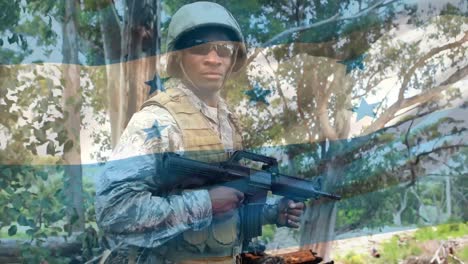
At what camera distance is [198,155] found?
1.96 m

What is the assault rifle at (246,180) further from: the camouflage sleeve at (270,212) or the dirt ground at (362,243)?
the dirt ground at (362,243)

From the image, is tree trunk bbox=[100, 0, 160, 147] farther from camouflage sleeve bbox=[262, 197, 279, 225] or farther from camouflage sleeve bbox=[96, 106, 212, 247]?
camouflage sleeve bbox=[262, 197, 279, 225]

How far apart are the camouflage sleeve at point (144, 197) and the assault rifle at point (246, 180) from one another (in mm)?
34

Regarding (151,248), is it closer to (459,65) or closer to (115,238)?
(115,238)

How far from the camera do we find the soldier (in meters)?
1.92

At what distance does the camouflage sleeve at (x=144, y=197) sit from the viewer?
190 centimetres

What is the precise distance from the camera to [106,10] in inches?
79.7

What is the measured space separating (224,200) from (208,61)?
417 millimetres

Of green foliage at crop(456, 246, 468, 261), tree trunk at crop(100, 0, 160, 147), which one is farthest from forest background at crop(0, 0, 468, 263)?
green foliage at crop(456, 246, 468, 261)

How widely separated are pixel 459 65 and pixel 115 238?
127cm

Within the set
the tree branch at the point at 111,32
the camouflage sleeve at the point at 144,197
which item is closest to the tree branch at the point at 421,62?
the camouflage sleeve at the point at 144,197

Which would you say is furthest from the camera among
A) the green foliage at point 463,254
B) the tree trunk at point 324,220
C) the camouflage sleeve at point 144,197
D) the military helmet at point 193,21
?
the green foliage at point 463,254

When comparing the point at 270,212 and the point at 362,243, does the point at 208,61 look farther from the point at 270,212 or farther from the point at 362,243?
the point at 362,243

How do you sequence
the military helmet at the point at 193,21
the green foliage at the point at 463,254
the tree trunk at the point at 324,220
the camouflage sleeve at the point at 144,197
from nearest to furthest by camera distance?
the camouflage sleeve at the point at 144,197, the military helmet at the point at 193,21, the tree trunk at the point at 324,220, the green foliage at the point at 463,254
